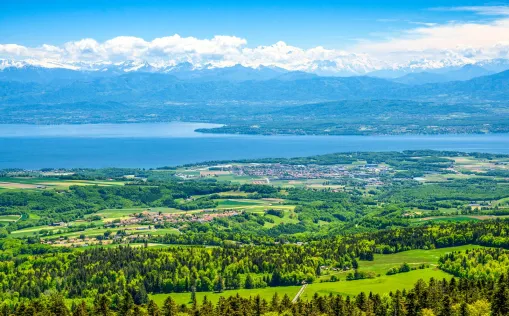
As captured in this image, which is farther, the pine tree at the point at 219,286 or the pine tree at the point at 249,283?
the pine tree at the point at 249,283

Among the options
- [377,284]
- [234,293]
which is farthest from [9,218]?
[377,284]

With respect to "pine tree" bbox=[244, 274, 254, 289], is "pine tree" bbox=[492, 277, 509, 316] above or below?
above

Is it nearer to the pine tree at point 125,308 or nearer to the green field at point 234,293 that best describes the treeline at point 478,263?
the green field at point 234,293

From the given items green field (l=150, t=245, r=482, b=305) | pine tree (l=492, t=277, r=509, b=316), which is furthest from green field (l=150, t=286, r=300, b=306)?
pine tree (l=492, t=277, r=509, b=316)

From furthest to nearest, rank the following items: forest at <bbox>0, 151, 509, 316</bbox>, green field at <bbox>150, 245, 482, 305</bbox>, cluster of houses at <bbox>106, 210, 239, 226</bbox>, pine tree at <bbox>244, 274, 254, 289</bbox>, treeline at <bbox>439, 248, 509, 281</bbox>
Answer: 1. cluster of houses at <bbox>106, 210, 239, 226</bbox>
2. pine tree at <bbox>244, 274, 254, 289</bbox>
3. treeline at <bbox>439, 248, 509, 281</bbox>
4. green field at <bbox>150, 245, 482, 305</bbox>
5. forest at <bbox>0, 151, 509, 316</bbox>

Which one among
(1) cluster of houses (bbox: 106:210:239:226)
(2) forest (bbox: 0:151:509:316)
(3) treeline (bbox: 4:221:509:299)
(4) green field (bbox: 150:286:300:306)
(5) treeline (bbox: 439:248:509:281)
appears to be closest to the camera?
(2) forest (bbox: 0:151:509:316)

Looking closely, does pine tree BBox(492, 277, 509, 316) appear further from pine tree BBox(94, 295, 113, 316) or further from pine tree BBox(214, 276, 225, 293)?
pine tree BBox(214, 276, 225, 293)

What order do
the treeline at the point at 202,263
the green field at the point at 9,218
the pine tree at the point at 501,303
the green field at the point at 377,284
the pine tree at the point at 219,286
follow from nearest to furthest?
the pine tree at the point at 501,303, the green field at the point at 377,284, the pine tree at the point at 219,286, the treeline at the point at 202,263, the green field at the point at 9,218

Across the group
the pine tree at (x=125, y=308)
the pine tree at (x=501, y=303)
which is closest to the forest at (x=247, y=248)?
the pine tree at (x=501, y=303)

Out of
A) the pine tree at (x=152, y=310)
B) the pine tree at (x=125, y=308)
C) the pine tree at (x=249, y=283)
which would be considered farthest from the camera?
the pine tree at (x=249, y=283)

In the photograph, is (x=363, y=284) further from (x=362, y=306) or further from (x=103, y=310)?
(x=103, y=310)

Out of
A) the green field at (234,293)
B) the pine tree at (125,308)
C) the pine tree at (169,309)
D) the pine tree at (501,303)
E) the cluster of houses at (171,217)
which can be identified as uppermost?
the pine tree at (501,303)
